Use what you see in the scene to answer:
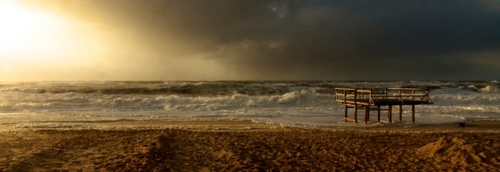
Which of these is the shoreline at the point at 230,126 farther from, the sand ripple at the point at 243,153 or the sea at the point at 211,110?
the sand ripple at the point at 243,153

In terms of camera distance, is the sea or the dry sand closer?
the dry sand

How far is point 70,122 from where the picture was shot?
20016 millimetres

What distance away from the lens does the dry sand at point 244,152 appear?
380 inches

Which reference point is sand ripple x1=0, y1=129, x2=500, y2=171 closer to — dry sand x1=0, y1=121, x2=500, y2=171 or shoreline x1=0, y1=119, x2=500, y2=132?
dry sand x1=0, y1=121, x2=500, y2=171

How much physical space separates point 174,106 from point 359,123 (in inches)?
610

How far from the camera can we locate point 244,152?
1144 cm

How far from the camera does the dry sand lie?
9.64 metres

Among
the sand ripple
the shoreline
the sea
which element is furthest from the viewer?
the sea

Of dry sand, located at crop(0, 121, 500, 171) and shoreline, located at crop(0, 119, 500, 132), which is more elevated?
dry sand, located at crop(0, 121, 500, 171)

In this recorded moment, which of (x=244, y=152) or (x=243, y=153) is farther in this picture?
(x=244, y=152)

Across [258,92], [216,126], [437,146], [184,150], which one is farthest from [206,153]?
[258,92]

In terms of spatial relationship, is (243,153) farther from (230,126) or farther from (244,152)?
(230,126)

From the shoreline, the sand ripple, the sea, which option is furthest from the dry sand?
the sea

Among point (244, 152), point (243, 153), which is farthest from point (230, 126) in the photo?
point (243, 153)
